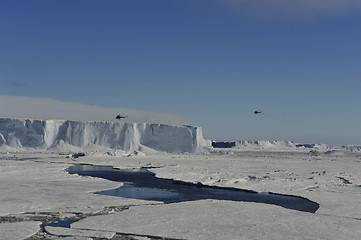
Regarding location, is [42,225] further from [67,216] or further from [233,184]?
[233,184]

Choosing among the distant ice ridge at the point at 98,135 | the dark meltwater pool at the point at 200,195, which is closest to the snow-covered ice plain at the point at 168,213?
the dark meltwater pool at the point at 200,195

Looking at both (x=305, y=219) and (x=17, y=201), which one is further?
(x=17, y=201)

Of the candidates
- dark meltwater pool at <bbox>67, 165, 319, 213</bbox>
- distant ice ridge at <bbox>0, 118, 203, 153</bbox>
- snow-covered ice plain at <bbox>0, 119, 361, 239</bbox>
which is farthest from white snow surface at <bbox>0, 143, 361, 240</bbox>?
distant ice ridge at <bbox>0, 118, 203, 153</bbox>

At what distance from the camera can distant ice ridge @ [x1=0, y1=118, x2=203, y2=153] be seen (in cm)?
4259

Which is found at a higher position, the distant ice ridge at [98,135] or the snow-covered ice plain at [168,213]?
the distant ice ridge at [98,135]

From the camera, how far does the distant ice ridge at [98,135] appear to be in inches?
1677

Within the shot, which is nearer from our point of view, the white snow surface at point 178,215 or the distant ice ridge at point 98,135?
the white snow surface at point 178,215

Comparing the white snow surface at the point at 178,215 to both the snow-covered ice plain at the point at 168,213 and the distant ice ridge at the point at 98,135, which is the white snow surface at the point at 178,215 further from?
the distant ice ridge at the point at 98,135

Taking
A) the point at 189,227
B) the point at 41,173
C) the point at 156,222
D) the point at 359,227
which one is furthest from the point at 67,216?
the point at 41,173

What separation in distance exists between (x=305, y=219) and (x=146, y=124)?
41.0 m

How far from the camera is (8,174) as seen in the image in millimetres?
17828

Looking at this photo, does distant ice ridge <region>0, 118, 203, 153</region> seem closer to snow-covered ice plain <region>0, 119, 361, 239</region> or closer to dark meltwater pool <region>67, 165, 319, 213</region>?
snow-covered ice plain <region>0, 119, 361, 239</region>

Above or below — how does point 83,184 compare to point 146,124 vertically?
below

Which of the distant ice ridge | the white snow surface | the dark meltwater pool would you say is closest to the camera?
the white snow surface
